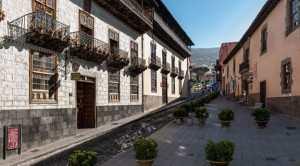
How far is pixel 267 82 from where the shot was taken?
21812 millimetres

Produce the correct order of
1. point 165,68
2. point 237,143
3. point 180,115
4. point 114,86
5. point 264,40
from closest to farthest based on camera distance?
1. point 237,143
2. point 180,115
3. point 114,86
4. point 264,40
5. point 165,68

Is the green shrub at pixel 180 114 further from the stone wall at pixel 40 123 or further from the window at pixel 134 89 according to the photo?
the window at pixel 134 89

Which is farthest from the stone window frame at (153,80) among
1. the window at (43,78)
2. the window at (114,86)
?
the window at (43,78)

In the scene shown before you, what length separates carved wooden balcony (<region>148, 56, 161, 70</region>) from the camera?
27.2 meters

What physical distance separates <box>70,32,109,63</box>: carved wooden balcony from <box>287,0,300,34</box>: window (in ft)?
29.5

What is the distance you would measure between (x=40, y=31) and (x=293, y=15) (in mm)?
11617

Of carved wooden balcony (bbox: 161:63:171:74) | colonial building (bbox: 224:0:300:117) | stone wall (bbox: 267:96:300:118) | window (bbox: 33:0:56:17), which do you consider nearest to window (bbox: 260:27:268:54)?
colonial building (bbox: 224:0:300:117)

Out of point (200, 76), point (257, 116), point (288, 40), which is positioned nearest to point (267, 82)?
point (288, 40)

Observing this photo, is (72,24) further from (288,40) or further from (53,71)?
(288,40)

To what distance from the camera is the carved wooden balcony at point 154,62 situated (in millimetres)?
27169

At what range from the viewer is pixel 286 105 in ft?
56.1

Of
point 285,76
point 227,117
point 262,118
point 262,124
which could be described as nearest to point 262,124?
point 262,124

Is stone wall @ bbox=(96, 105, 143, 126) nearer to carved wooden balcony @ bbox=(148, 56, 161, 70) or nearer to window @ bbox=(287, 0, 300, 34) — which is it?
carved wooden balcony @ bbox=(148, 56, 161, 70)

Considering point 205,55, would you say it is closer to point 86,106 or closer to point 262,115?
point 86,106
